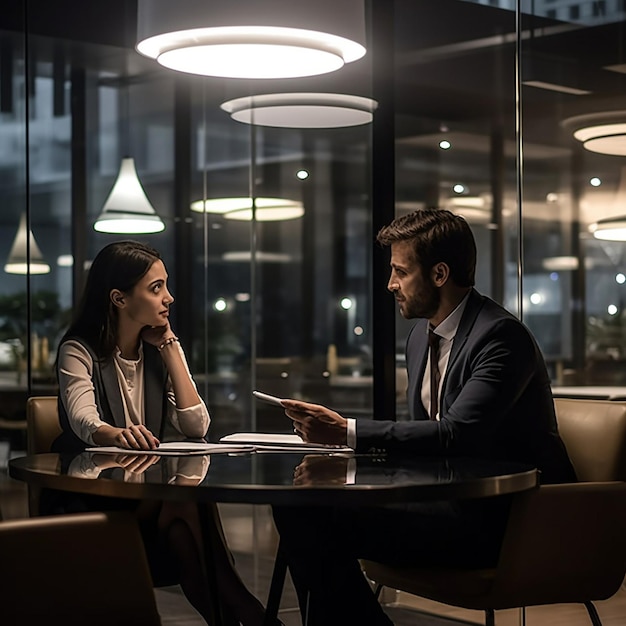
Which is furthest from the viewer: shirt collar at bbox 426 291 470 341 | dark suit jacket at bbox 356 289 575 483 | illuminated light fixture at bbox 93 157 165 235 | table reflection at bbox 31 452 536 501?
illuminated light fixture at bbox 93 157 165 235

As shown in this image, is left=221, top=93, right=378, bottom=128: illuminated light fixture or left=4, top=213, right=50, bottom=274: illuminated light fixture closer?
left=4, top=213, right=50, bottom=274: illuminated light fixture

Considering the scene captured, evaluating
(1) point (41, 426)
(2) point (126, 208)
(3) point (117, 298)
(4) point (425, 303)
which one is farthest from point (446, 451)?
(2) point (126, 208)

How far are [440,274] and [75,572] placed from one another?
1372 mm

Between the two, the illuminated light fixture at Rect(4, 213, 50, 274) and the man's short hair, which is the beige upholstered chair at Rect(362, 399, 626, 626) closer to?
the man's short hair

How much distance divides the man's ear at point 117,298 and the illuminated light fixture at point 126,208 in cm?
132

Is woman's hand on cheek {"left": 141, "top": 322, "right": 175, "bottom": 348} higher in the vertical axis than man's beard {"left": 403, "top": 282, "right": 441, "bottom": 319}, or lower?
lower

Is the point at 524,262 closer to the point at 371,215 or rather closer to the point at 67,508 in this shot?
the point at 371,215

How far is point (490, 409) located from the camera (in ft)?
9.66

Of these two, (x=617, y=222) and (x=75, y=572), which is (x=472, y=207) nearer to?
(x=617, y=222)

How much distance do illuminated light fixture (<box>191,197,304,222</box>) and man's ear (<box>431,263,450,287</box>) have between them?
72.1 inches

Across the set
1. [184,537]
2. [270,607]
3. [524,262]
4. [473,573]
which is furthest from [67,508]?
[524,262]

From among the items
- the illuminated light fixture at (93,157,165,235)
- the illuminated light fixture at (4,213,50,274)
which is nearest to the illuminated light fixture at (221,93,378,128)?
the illuminated light fixture at (93,157,165,235)

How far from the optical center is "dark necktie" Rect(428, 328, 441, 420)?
3314 millimetres

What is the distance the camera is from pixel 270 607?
9.96ft
